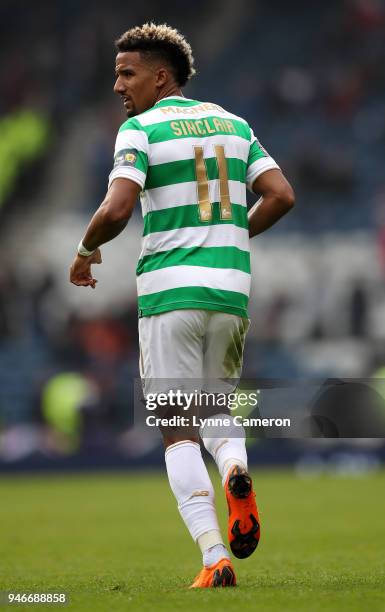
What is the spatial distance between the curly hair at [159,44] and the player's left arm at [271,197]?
54 centimetres

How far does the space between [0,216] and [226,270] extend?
46.2ft

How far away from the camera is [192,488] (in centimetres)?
441

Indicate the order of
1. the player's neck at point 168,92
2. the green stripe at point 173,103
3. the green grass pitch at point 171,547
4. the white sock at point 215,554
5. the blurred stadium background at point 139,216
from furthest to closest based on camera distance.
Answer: the blurred stadium background at point 139,216, the player's neck at point 168,92, the green stripe at point 173,103, the white sock at point 215,554, the green grass pitch at point 171,547

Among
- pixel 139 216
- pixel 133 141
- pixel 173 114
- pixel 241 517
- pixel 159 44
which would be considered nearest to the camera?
pixel 241 517

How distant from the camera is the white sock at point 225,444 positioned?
4.39 metres

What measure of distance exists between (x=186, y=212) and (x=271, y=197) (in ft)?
1.43

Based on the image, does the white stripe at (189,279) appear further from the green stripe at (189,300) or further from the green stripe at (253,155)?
the green stripe at (253,155)

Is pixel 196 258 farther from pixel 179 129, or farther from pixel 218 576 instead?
pixel 218 576

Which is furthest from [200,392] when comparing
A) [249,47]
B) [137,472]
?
[249,47]

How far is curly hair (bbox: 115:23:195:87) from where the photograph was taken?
4688 millimetres

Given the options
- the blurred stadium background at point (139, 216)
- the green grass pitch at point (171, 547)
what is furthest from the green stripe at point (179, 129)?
the blurred stadium background at point (139, 216)

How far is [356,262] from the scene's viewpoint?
58.9ft

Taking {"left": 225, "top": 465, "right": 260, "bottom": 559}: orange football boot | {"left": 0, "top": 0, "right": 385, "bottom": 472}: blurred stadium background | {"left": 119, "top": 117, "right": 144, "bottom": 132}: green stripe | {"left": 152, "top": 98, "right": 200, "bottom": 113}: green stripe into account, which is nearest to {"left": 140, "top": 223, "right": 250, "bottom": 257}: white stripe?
{"left": 119, "top": 117, "right": 144, "bottom": 132}: green stripe

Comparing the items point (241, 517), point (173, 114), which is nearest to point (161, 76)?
point (173, 114)
